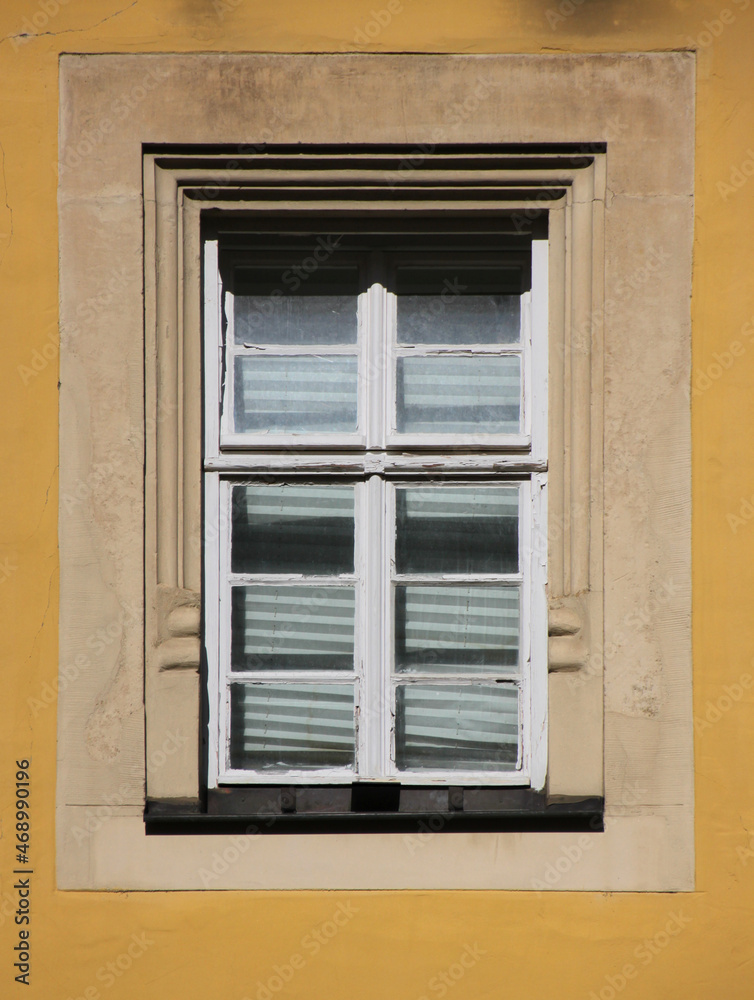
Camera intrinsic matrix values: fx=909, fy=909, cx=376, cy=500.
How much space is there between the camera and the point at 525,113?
321 cm

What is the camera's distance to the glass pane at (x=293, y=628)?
3.40 m

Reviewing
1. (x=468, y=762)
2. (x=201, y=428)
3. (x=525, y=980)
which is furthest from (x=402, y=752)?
(x=201, y=428)

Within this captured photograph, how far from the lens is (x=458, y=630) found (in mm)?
3395

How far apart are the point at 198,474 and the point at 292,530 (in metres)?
0.41

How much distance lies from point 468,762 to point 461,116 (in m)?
2.33

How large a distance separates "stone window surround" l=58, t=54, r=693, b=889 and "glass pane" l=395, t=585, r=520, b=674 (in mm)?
224

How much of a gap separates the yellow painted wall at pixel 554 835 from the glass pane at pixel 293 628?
2.22 ft

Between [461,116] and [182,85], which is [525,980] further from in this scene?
[182,85]
